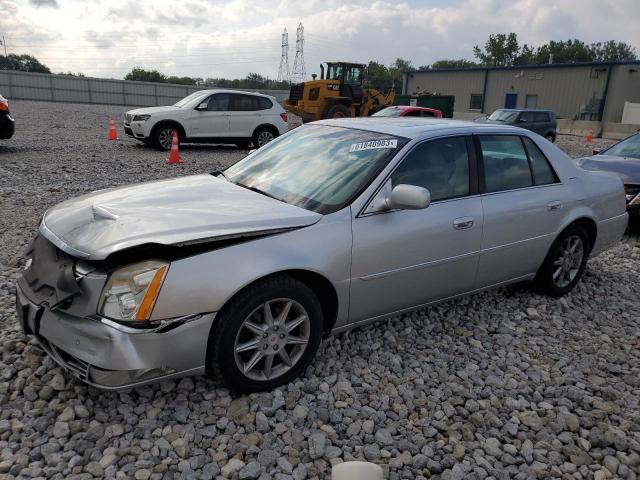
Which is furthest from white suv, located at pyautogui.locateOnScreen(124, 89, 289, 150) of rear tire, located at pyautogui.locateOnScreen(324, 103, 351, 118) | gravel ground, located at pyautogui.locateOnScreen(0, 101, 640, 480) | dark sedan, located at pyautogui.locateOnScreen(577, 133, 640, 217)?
gravel ground, located at pyautogui.locateOnScreen(0, 101, 640, 480)

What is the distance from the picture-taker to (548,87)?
37781mm

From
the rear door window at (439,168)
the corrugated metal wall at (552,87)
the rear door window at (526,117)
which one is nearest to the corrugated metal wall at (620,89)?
the corrugated metal wall at (552,87)

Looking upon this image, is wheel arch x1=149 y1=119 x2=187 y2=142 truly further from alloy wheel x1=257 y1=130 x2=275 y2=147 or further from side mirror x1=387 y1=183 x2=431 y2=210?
side mirror x1=387 y1=183 x2=431 y2=210

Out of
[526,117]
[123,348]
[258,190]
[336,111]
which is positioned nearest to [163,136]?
[336,111]

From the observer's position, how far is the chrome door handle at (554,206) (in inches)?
168

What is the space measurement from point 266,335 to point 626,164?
621 cm

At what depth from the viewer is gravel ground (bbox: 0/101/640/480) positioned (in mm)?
2553

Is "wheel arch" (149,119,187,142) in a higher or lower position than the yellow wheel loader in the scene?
lower

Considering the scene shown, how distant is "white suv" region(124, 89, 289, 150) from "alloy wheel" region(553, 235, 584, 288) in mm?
10355

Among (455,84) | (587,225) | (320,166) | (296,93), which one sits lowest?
(587,225)

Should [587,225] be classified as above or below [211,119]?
below

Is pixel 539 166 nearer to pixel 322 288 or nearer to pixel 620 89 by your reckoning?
pixel 322 288

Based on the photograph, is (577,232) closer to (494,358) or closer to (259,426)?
(494,358)

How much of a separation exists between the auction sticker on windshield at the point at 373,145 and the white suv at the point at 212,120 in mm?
10097
